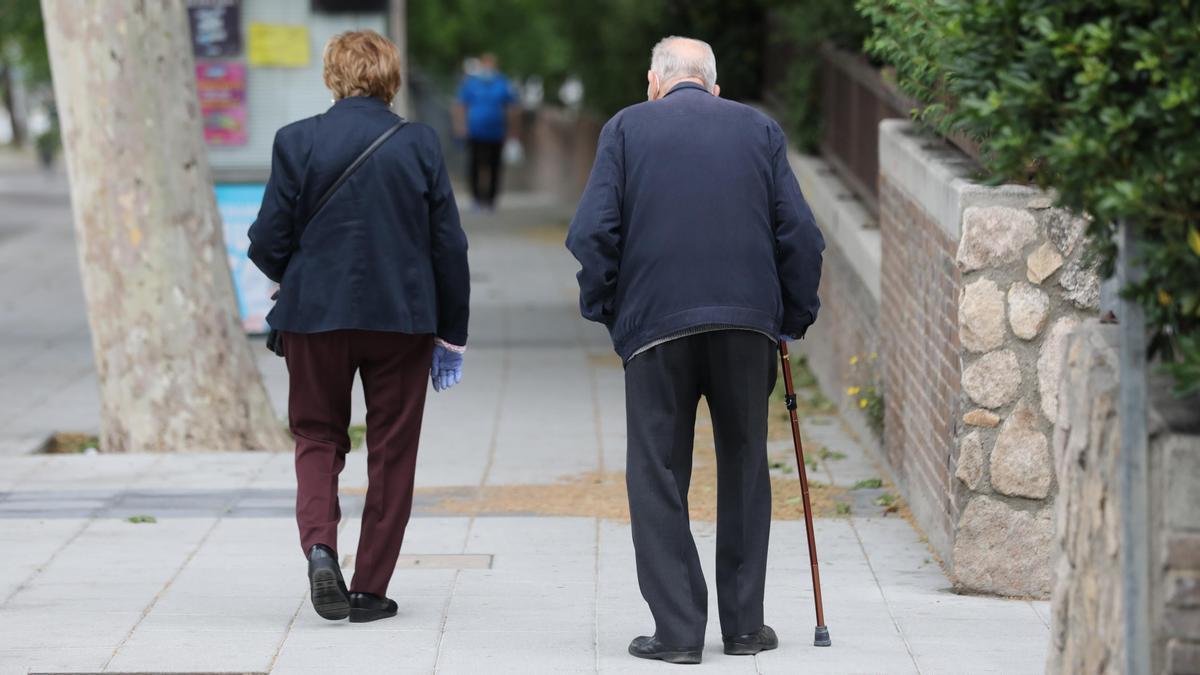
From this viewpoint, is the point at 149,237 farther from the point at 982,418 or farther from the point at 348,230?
the point at 982,418

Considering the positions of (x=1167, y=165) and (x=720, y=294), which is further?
(x=720, y=294)

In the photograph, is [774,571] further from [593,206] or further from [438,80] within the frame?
[438,80]

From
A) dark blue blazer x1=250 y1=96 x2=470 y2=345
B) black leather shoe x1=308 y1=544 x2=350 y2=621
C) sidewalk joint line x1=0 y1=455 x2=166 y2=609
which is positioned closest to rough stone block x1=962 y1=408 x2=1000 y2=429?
dark blue blazer x1=250 y1=96 x2=470 y2=345

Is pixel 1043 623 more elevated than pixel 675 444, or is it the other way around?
pixel 675 444

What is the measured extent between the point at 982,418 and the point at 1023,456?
176 mm

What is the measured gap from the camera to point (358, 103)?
5938mm

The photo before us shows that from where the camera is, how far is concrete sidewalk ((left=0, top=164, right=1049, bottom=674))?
18.3 feet

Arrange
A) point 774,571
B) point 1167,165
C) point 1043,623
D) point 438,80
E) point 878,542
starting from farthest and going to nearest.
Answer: point 438,80 → point 878,542 → point 774,571 → point 1043,623 → point 1167,165

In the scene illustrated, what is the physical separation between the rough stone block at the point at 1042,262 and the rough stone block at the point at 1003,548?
73 cm

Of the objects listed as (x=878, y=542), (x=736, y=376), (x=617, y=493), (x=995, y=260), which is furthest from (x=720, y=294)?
(x=617, y=493)

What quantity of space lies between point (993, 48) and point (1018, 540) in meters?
2.61

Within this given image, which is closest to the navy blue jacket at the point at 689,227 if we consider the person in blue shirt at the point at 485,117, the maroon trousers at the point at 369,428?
the maroon trousers at the point at 369,428

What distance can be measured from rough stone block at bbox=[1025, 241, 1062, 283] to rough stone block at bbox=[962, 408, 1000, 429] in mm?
450

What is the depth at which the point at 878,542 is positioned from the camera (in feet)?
23.6
